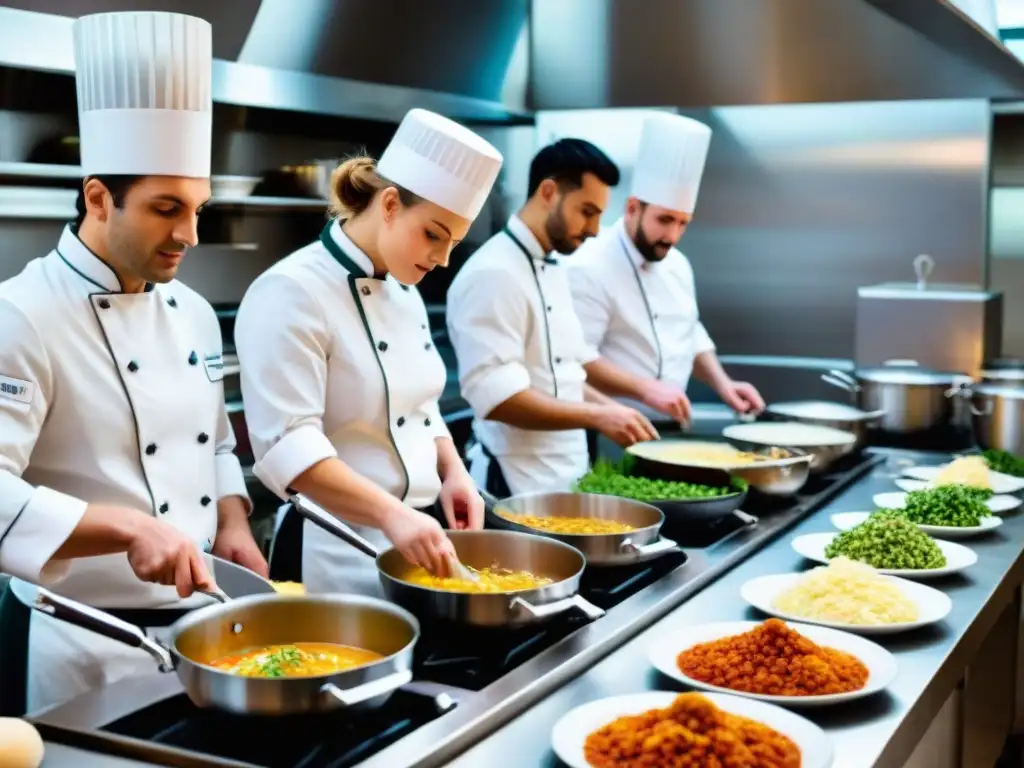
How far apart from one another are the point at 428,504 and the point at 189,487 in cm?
58

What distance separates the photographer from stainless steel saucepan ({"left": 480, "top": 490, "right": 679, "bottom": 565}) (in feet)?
6.86

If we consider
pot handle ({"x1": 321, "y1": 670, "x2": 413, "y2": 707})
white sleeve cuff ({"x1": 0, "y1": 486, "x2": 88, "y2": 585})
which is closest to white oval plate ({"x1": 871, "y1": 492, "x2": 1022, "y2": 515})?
pot handle ({"x1": 321, "y1": 670, "x2": 413, "y2": 707})

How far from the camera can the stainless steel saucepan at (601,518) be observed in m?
2.09

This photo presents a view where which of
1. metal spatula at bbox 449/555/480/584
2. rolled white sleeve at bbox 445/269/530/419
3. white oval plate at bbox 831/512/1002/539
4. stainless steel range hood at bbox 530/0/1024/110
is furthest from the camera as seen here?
stainless steel range hood at bbox 530/0/1024/110

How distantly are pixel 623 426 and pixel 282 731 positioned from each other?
1646 millimetres

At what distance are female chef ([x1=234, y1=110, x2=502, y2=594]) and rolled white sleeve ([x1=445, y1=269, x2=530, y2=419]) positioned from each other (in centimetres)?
53

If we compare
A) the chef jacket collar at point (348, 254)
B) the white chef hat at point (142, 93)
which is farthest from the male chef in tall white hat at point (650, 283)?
the white chef hat at point (142, 93)

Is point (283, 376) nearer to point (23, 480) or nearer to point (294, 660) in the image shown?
point (23, 480)

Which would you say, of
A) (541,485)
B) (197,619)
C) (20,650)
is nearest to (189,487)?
(20,650)

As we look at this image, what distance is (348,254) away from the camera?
2369mm

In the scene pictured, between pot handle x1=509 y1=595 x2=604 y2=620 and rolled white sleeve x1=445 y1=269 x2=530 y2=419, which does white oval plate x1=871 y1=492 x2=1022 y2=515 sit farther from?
pot handle x1=509 y1=595 x2=604 y2=620

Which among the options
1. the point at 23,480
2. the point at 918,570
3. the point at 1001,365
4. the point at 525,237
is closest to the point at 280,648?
the point at 23,480

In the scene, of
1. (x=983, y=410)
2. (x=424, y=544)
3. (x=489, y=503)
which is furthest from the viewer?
(x=983, y=410)

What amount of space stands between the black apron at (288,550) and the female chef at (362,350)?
2.4 inches
